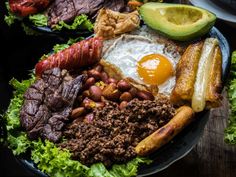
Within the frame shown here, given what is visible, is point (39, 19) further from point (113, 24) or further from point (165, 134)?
point (165, 134)

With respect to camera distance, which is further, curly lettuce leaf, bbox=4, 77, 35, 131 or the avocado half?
the avocado half

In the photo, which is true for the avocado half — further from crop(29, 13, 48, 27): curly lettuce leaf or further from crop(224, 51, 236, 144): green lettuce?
crop(29, 13, 48, 27): curly lettuce leaf

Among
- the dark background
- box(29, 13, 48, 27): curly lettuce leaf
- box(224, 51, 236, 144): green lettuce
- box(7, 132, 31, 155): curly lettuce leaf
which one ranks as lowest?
the dark background

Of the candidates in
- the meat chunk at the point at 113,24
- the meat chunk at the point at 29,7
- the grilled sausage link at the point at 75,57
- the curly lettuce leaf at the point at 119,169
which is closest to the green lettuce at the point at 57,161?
the curly lettuce leaf at the point at 119,169

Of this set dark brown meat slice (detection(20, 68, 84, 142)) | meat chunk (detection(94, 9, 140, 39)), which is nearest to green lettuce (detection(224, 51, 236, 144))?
meat chunk (detection(94, 9, 140, 39))

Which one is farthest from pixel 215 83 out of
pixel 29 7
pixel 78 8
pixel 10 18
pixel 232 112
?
pixel 10 18

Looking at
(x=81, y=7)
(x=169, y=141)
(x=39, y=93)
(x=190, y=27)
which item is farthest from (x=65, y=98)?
(x=81, y=7)

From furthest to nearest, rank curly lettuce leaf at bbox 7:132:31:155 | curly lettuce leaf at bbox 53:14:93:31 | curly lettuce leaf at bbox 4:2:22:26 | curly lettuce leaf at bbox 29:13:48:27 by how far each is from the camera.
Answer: curly lettuce leaf at bbox 4:2:22:26 → curly lettuce leaf at bbox 29:13:48:27 → curly lettuce leaf at bbox 53:14:93:31 → curly lettuce leaf at bbox 7:132:31:155

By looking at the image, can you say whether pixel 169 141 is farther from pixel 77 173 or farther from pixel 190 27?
pixel 190 27
